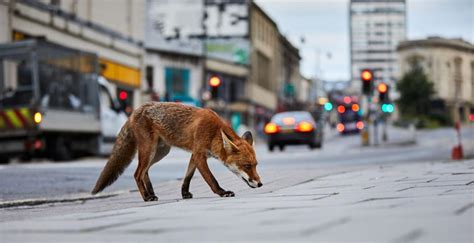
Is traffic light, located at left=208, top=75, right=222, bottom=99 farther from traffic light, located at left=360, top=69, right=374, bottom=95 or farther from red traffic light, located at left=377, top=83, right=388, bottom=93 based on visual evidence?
red traffic light, located at left=377, top=83, right=388, bottom=93

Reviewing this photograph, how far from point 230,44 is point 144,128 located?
2645 inches

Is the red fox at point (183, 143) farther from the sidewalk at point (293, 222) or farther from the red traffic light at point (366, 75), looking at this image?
the red traffic light at point (366, 75)

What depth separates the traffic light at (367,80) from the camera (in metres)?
35.4

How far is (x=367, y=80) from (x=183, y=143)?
28.0 metres

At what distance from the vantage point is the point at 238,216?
529 cm

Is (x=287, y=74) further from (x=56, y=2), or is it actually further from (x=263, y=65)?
(x=56, y=2)

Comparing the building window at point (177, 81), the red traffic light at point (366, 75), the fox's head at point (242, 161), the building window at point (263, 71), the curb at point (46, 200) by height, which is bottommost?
the curb at point (46, 200)

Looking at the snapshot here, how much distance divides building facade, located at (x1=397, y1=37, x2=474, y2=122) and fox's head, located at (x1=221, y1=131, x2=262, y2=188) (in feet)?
270

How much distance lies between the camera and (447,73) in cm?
11306

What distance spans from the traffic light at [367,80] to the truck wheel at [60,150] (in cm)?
1524

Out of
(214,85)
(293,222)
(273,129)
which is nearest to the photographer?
(293,222)

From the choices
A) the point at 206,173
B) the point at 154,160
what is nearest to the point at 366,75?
the point at 154,160

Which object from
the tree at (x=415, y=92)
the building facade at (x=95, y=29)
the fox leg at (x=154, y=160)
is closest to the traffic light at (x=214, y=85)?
the building facade at (x=95, y=29)

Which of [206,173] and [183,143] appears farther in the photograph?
[183,143]
